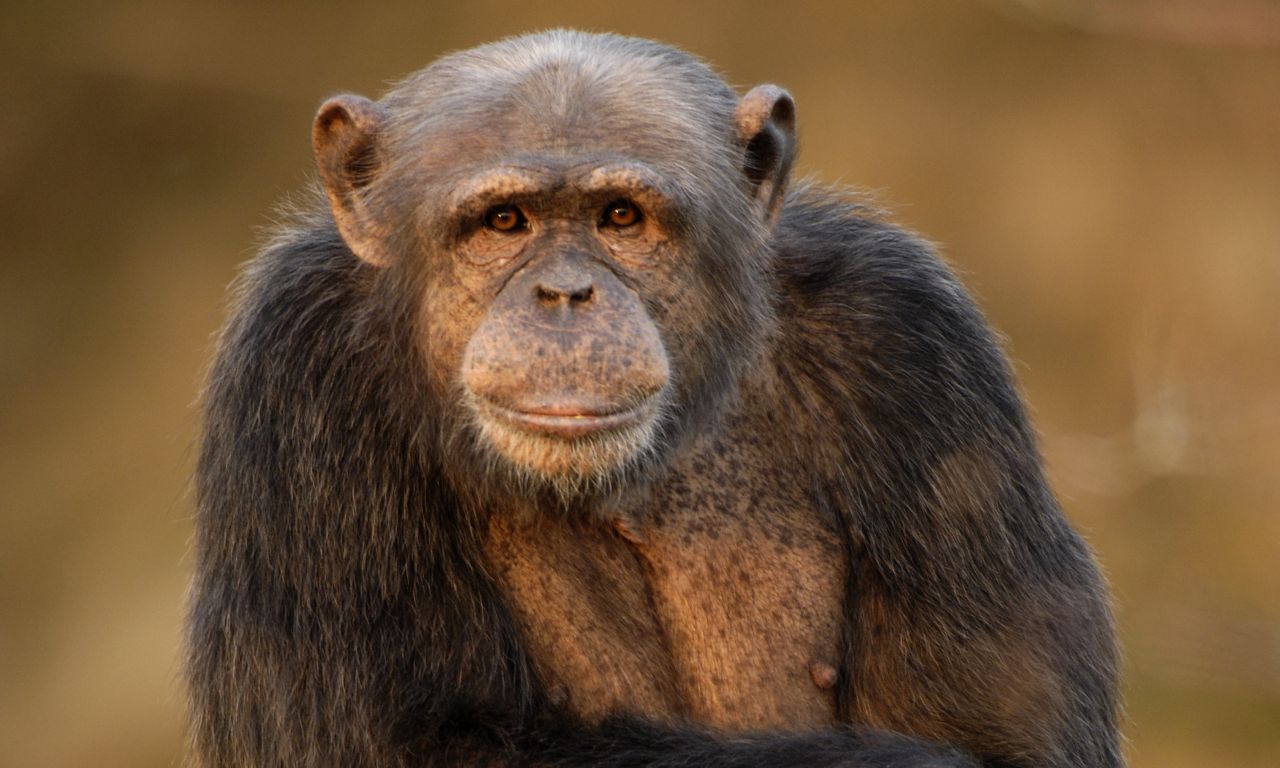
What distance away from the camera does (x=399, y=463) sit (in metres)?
4.96

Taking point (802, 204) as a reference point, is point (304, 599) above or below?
below

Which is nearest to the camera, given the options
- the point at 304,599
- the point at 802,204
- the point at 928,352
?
the point at 304,599

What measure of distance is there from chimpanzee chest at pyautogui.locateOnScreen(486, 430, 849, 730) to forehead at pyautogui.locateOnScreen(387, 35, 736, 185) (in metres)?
0.98

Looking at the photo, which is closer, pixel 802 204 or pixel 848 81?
pixel 802 204

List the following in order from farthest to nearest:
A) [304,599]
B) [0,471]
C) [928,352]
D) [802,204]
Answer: [0,471] < [802,204] < [928,352] < [304,599]

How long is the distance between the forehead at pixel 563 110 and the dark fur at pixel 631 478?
12 cm

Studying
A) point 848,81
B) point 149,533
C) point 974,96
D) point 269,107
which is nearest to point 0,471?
point 149,533

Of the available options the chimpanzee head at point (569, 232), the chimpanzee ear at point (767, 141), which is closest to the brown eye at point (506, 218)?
the chimpanzee head at point (569, 232)

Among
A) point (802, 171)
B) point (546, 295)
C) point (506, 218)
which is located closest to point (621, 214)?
point (506, 218)

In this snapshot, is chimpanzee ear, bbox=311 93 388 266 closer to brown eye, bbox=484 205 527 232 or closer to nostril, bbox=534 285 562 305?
brown eye, bbox=484 205 527 232

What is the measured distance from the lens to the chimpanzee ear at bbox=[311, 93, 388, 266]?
508cm

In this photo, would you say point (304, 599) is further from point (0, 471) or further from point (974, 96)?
point (974, 96)

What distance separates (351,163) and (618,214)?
940mm

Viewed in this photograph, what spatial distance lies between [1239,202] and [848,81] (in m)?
2.47
